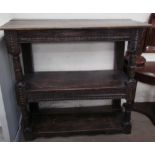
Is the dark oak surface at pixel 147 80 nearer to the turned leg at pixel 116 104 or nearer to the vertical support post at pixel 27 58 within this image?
the turned leg at pixel 116 104

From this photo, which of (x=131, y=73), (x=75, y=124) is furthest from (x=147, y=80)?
(x=75, y=124)

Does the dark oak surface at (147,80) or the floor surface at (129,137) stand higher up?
the dark oak surface at (147,80)

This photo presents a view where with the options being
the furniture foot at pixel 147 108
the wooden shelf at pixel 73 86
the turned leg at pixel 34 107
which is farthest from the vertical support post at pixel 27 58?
the furniture foot at pixel 147 108

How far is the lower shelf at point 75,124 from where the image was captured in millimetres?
1716

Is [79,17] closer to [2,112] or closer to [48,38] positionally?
[48,38]

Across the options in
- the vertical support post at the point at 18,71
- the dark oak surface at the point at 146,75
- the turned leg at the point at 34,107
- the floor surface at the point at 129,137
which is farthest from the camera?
the turned leg at the point at 34,107

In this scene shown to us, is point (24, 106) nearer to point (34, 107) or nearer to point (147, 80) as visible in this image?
point (34, 107)

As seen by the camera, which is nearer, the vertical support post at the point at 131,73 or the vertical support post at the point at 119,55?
the vertical support post at the point at 131,73

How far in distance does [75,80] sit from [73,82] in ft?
0.15

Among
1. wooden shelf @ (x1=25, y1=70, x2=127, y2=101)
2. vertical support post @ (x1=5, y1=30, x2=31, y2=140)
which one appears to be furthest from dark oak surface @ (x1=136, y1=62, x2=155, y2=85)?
vertical support post @ (x1=5, y1=30, x2=31, y2=140)

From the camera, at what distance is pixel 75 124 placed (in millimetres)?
1793

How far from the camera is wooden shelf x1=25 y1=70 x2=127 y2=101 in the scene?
150cm

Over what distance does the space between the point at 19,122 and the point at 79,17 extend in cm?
114

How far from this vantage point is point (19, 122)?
5.94 ft
